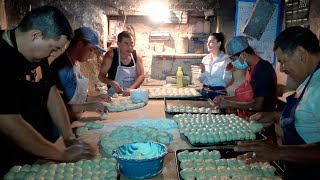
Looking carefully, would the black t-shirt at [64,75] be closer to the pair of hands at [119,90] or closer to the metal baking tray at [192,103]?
the pair of hands at [119,90]

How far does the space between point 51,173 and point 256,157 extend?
1.42 metres

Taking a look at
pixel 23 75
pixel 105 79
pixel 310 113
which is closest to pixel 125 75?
pixel 105 79

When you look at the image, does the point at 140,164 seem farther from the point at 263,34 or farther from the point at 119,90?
the point at 263,34

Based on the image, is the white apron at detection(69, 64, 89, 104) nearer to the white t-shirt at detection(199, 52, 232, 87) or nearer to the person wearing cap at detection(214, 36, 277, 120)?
the person wearing cap at detection(214, 36, 277, 120)

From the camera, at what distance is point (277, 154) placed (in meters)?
1.84

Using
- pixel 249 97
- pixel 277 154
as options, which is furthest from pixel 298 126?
pixel 249 97

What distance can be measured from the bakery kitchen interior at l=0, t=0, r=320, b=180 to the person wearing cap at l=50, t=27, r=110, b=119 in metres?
0.01

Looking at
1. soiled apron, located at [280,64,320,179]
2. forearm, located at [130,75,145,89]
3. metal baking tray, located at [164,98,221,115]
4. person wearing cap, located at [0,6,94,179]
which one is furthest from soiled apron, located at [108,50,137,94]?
soiled apron, located at [280,64,320,179]

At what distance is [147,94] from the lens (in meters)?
3.84

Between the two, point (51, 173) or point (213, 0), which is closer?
point (51, 173)

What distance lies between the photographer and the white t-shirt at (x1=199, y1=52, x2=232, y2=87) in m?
4.78

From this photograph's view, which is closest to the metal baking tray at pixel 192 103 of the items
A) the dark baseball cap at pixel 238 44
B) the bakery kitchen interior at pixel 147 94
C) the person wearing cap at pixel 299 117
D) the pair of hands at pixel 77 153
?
the bakery kitchen interior at pixel 147 94

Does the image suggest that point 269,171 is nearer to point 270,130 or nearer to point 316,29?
point 270,130

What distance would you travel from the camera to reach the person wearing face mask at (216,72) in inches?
187
